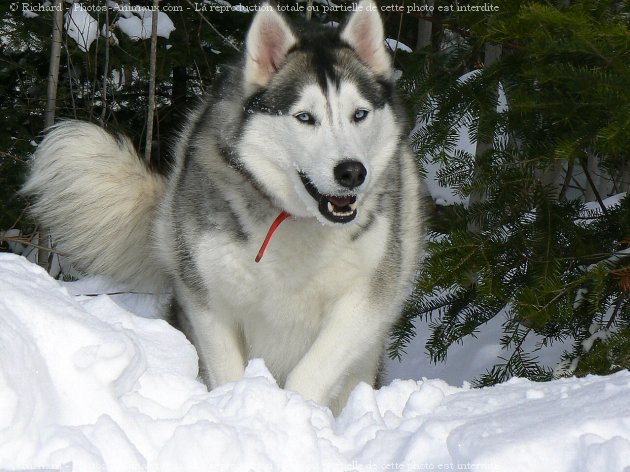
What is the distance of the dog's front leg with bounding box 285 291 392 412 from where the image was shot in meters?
3.47

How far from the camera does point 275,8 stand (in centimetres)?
339

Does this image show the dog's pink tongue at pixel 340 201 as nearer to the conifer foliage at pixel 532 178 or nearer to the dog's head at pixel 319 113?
the dog's head at pixel 319 113

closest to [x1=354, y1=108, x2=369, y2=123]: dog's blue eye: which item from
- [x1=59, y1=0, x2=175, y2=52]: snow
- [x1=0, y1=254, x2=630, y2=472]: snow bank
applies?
[x1=0, y1=254, x2=630, y2=472]: snow bank

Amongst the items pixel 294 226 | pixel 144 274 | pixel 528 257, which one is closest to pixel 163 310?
pixel 144 274

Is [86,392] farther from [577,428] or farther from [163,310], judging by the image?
[163,310]

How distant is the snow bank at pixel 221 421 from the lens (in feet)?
5.95

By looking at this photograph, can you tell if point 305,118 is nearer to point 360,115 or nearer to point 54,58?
point 360,115

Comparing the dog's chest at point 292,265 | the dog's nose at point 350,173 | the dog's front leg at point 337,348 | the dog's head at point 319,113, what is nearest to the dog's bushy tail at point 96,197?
the dog's chest at point 292,265

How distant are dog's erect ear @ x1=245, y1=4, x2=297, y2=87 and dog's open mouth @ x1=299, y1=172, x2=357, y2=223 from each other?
49 cm

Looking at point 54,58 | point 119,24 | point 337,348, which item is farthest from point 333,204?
point 119,24

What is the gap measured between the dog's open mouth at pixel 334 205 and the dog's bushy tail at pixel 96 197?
104 cm

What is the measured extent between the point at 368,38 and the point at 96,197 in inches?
54.2

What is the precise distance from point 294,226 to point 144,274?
3.38ft

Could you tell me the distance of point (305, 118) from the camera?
3264 mm
